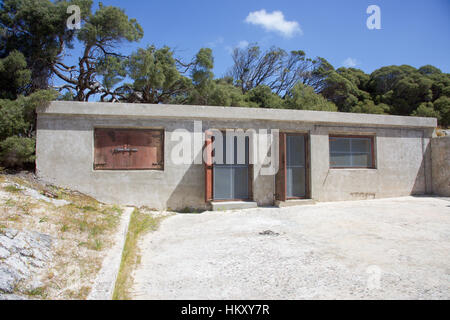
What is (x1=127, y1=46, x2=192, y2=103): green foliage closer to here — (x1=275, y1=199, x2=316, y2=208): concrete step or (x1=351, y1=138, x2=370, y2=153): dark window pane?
(x1=275, y1=199, x2=316, y2=208): concrete step

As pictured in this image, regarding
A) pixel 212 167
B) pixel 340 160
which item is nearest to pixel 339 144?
pixel 340 160

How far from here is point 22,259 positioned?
3.20 meters

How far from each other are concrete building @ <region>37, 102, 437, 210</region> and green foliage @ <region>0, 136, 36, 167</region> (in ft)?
0.73

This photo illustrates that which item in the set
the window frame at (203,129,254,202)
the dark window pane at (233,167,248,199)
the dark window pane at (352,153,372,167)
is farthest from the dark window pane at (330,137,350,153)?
the dark window pane at (233,167,248,199)

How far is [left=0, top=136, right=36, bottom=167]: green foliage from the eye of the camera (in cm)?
697

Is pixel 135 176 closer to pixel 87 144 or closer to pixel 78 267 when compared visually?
pixel 87 144

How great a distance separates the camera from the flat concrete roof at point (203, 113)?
7391 millimetres

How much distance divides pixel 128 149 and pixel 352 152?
737cm

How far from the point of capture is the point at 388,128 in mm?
9961
